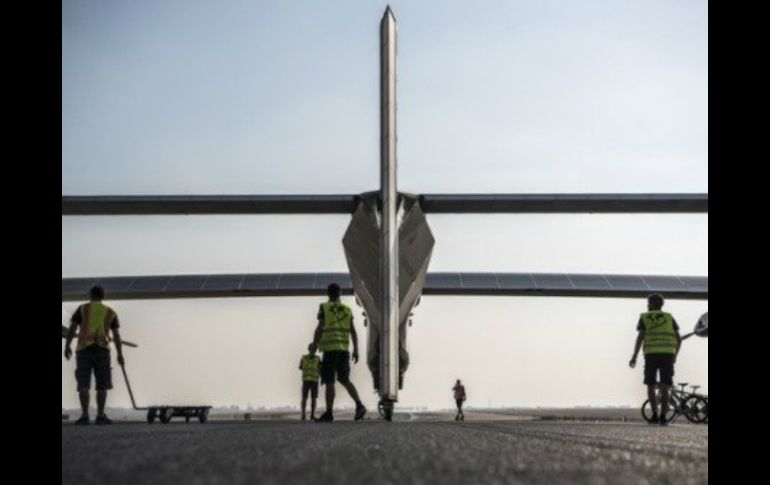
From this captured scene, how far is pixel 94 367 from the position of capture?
37.0 ft

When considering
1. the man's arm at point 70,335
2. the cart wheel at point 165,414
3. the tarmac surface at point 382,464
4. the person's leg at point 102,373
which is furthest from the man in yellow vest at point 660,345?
the cart wheel at point 165,414

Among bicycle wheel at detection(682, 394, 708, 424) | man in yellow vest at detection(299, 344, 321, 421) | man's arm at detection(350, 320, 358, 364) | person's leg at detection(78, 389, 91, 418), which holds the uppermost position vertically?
man's arm at detection(350, 320, 358, 364)

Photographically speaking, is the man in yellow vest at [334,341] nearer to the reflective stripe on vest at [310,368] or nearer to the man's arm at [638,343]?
the man's arm at [638,343]

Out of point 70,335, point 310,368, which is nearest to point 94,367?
point 70,335

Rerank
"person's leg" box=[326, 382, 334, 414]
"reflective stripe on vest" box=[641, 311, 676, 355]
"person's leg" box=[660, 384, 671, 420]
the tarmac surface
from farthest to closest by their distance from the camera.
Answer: "reflective stripe on vest" box=[641, 311, 676, 355]
"person's leg" box=[660, 384, 671, 420]
"person's leg" box=[326, 382, 334, 414]
the tarmac surface

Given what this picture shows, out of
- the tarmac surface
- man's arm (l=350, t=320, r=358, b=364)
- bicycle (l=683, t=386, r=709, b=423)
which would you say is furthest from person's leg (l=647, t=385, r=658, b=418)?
Answer: the tarmac surface

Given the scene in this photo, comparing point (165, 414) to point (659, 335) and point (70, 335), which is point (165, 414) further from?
point (659, 335)

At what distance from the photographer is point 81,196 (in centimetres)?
2036

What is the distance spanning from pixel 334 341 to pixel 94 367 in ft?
8.74

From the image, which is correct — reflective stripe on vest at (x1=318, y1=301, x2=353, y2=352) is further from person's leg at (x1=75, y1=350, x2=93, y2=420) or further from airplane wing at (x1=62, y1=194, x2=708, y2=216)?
airplane wing at (x1=62, y1=194, x2=708, y2=216)

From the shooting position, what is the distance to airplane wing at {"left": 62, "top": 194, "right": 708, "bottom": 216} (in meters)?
20.2

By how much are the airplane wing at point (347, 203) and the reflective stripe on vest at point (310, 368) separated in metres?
3.40
